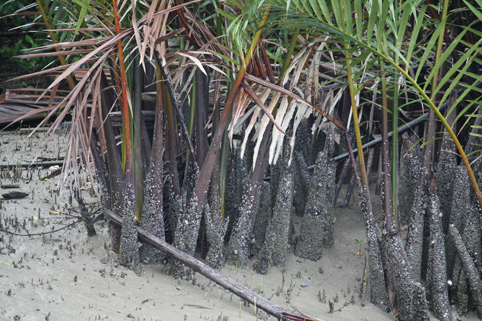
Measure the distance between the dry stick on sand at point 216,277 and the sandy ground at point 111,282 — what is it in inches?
4.3

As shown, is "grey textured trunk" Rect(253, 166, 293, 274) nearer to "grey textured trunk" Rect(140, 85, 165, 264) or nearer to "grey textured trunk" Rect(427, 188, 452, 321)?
"grey textured trunk" Rect(140, 85, 165, 264)

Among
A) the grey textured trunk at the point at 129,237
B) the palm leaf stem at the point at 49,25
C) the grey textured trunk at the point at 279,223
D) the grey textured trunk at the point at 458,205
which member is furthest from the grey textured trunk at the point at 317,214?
the palm leaf stem at the point at 49,25

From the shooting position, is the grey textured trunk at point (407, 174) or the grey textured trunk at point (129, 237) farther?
the grey textured trunk at point (407, 174)

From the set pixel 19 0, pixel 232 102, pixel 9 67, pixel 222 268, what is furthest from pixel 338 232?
pixel 9 67

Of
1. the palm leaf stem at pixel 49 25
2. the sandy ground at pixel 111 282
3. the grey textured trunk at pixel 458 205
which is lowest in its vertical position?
the sandy ground at pixel 111 282

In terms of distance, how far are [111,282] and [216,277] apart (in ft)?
1.93

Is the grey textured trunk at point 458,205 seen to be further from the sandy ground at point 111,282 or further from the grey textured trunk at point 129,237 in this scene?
the grey textured trunk at point 129,237

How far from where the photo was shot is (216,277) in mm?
2689

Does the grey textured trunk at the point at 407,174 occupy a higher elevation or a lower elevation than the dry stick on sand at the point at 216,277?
higher

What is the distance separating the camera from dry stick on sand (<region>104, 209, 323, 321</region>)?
252cm

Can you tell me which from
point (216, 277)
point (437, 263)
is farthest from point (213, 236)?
point (437, 263)

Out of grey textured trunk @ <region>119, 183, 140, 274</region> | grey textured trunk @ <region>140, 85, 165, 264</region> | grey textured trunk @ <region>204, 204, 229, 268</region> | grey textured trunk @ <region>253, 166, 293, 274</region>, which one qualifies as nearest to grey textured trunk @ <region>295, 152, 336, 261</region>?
grey textured trunk @ <region>253, 166, 293, 274</region>

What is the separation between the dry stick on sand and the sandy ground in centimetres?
11

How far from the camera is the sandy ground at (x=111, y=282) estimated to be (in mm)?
2414
